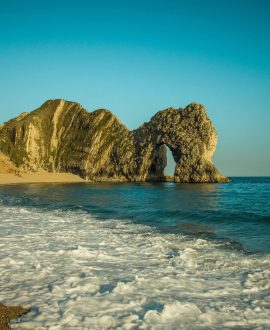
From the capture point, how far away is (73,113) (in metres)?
138

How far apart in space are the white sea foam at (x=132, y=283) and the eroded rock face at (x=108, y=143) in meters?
91.4

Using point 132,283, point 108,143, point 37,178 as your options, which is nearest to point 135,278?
point 132,283

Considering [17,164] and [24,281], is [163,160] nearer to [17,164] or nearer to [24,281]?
[17,164]

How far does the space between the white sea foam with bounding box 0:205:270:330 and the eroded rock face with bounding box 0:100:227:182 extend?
300 feet

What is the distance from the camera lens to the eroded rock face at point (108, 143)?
342 feet

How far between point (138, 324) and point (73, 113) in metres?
137

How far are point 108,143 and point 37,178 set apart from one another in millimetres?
30971

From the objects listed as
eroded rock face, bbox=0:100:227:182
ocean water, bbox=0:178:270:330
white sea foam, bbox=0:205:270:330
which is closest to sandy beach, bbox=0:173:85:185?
eroded rock face, bbox=0:100:227:182

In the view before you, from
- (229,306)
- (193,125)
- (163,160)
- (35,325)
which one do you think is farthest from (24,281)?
(163,160)

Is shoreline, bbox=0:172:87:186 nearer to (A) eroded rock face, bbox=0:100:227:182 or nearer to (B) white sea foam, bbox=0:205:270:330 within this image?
(A) eroded rock face, bbox=0:100:227:182

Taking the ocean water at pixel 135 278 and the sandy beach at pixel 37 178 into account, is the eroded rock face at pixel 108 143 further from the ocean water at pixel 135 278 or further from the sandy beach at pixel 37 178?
the ocean water at pixel 135 278

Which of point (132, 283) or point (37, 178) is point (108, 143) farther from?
point (132, 283)

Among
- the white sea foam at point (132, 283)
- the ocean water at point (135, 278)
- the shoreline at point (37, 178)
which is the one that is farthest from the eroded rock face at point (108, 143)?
the white sea foam at point (132, 283)

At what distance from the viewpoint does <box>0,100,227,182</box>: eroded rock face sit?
10425cm
